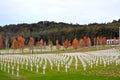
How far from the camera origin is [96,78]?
1998 cm

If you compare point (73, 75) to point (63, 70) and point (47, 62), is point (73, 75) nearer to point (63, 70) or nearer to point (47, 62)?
point (63, 70)

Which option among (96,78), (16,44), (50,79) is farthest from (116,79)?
(16,44)

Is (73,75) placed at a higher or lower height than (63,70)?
higher

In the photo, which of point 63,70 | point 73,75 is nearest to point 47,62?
point 63,70

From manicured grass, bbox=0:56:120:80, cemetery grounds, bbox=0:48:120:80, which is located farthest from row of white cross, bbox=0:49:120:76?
manicured grass, bbox=0:56:120:80

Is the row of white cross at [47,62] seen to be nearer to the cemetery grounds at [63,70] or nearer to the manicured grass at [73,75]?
the cemetery grounds at [63,70]

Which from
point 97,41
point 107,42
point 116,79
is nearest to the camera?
point 116,79

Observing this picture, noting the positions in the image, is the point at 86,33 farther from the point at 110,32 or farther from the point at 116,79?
the point at 116,79

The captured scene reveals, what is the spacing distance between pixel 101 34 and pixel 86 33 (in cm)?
769

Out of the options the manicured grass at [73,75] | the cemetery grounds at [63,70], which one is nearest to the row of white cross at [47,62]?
Answer: the cemetery grounds at [63,70]

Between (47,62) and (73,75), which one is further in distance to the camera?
(47,62)

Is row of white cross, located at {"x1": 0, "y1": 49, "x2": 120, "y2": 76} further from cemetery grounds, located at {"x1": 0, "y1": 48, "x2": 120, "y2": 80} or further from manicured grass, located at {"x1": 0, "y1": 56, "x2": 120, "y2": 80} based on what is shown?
manicured grass, located at {"x1": 0, "y1": 56, "x2": 120, "y2": 80}

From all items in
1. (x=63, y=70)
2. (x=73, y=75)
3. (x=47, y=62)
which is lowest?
(x=47, y=62)

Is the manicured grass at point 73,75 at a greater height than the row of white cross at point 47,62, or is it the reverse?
the manicured grass at point 73,75
